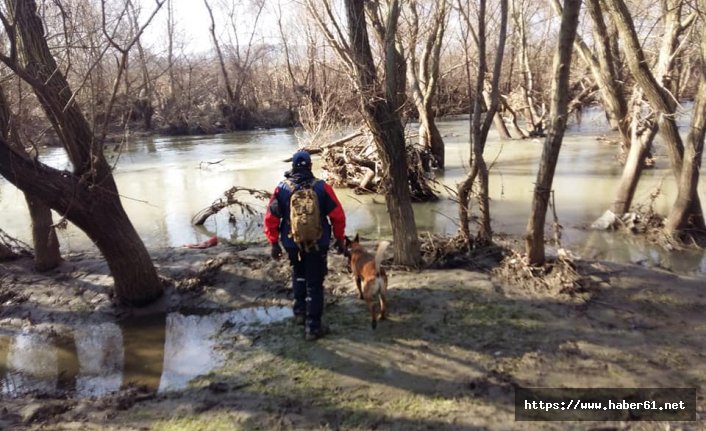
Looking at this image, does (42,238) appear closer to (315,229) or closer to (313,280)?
(313,280)

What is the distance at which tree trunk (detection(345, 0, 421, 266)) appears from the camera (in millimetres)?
5863

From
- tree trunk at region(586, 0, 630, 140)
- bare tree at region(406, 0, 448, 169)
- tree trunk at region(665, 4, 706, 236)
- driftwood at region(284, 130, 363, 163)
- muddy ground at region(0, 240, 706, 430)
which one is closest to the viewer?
muddy ground at region(0, 240, 706, 430)

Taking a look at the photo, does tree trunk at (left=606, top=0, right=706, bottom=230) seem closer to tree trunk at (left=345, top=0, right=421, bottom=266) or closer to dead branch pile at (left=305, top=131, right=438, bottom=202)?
tree trunk at (left=345, top=0, right=421, bottom=266)

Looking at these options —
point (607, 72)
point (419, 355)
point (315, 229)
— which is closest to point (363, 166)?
point (607, 72)

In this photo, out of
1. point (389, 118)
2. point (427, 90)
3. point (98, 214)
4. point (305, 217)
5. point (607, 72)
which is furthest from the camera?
point (427, 90)

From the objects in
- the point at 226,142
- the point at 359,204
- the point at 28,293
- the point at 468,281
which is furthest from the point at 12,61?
the point at 226,142

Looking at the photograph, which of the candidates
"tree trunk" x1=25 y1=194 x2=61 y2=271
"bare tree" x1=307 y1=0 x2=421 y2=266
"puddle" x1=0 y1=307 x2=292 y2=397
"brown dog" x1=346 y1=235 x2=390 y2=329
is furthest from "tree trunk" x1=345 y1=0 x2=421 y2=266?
"tree trunk" x1=25 y1=194 x2=61 y2=271

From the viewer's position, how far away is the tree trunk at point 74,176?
17.4ft

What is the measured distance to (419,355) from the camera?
4684 mm

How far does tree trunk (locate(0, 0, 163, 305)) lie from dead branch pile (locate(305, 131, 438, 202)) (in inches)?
263

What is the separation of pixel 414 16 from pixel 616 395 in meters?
10.7

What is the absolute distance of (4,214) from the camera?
492 inches

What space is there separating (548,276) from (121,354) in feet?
16.3

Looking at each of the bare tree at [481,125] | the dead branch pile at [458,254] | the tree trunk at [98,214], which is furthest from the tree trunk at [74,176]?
the bare tree at [481,125]
